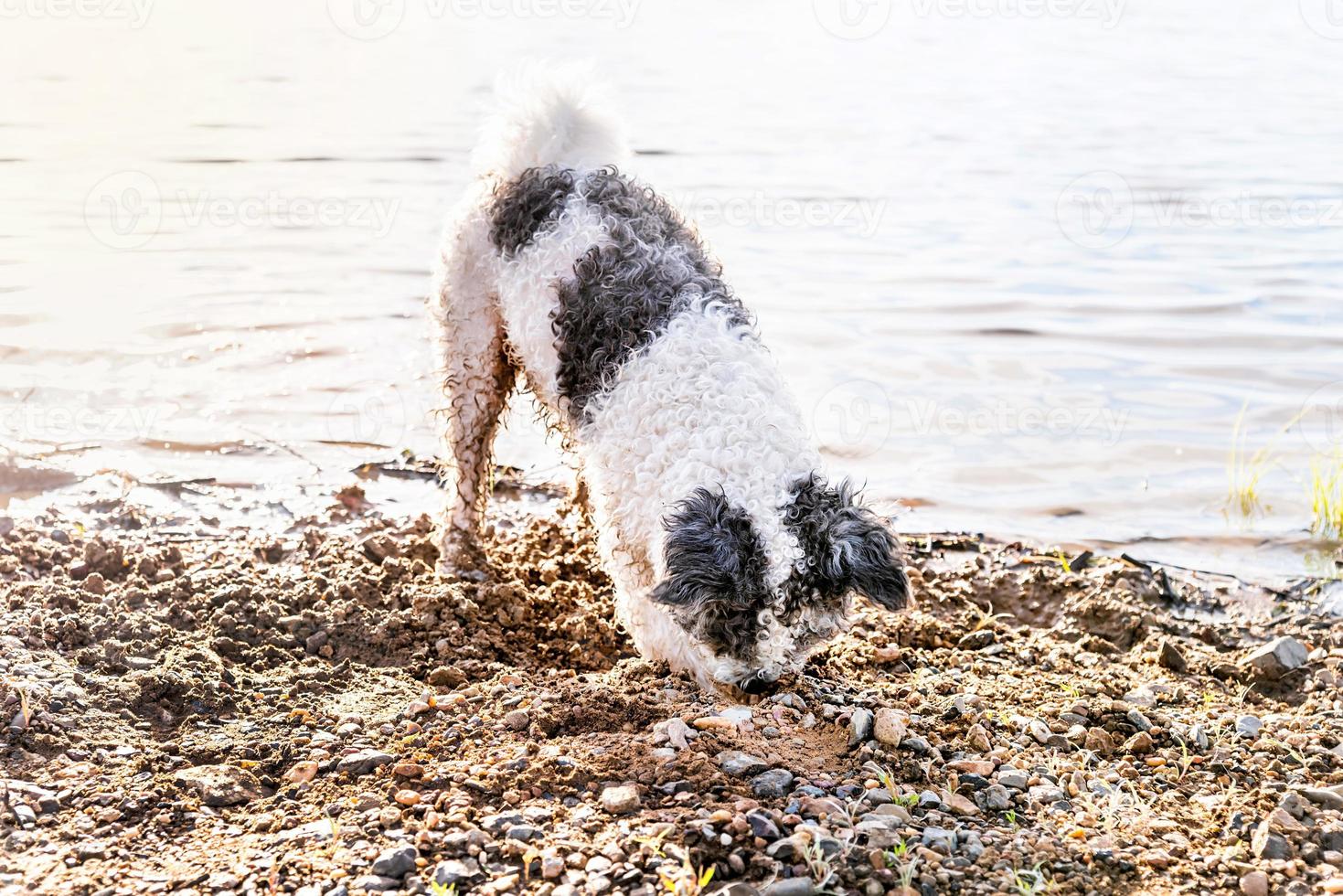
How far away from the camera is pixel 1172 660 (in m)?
4.99

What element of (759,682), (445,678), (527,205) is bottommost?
(445,678)

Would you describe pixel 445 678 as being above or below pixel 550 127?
below

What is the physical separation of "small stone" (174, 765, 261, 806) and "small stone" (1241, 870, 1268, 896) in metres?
2.89

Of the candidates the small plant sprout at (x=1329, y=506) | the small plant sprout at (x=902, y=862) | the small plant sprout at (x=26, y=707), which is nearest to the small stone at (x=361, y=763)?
the small plant sprout at (x=26, y=707)

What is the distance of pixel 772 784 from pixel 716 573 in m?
0.66

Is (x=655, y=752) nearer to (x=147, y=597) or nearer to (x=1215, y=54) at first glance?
Result: (x=147, y=597)

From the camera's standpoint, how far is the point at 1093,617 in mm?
5465

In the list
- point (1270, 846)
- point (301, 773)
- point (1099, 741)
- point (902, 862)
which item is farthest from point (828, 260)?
point (902, 862)

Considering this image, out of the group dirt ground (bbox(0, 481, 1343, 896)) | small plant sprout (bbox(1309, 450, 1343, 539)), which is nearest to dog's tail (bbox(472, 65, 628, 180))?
dirt ground (bbox(0, 481, 1343, 896))

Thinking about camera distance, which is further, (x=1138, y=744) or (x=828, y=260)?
(x=828, y=260)

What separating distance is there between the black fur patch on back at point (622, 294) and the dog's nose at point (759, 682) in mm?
1325

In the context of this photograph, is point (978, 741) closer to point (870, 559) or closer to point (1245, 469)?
point (870, 559)

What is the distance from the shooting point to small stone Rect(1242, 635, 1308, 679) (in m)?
4.94

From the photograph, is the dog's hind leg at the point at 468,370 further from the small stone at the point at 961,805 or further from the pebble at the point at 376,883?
the small stone at the point at 961,805
